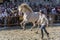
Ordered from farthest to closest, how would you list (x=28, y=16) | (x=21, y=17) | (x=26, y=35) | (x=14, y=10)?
(x=14, y=10)
(x=21, y=17)
(x=28, y=16)
(x=26, y=35)

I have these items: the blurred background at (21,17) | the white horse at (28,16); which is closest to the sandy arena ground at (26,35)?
the white horse at (28,16)

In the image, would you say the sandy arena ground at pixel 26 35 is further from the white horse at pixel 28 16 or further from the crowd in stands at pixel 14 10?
the crowd in stands at pixel 14 10

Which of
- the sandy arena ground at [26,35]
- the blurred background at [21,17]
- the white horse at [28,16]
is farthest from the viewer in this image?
the blurred background at [21,17]

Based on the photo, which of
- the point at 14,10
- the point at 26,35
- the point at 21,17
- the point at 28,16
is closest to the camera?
the point at 26,35

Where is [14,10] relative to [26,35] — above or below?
above

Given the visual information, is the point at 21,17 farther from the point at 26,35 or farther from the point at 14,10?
the point at 26,35

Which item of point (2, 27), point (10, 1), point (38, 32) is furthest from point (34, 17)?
point (10, 1)

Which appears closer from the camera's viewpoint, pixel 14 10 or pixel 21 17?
pixel 21 17

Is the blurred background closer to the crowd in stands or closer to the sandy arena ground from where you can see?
the crowd in stands

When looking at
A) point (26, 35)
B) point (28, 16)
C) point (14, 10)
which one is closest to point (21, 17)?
point (14, 10)

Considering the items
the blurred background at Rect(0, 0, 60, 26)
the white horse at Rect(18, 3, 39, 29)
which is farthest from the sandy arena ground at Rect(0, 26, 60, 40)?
the blurred background at Rect(0, 0, 60, 26)

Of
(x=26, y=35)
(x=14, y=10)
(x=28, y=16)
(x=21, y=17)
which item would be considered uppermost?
(x=14, y=10)

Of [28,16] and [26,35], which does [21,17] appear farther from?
[26,35]

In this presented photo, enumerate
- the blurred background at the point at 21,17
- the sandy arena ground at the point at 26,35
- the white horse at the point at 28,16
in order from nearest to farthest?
the sandy arena ground at the point at 26,35, the white horse at the point at 28,16, the blurred background at the point at 21,17
